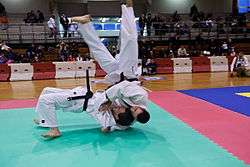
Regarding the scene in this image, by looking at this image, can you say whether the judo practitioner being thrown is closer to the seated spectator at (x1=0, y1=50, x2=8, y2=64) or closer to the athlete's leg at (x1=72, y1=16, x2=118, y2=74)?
the athlete's leg at (x1=72, y1=16, x2=118, y2=74)

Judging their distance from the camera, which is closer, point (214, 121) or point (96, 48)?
point (96, 48)

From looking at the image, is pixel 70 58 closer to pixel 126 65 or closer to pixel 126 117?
pixel 126 65

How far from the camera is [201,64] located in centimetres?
1562

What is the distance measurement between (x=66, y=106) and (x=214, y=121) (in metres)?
2.44

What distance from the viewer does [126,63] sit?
5.11m

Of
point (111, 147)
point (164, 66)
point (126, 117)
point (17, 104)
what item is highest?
point (164, 66)

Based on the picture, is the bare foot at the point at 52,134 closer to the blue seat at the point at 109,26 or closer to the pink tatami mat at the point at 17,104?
→ the pink tatami mat at the point at 17,104

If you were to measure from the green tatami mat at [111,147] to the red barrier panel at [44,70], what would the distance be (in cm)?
843

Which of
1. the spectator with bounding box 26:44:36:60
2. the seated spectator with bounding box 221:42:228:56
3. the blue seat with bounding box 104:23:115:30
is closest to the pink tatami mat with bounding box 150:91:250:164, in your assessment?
the spectator with bounding box 26:44:36:60

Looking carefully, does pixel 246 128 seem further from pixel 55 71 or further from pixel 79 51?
pixel 79 51

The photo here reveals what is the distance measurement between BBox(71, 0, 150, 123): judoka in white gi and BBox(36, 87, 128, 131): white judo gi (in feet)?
1.20

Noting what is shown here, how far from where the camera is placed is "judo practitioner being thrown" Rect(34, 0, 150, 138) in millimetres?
4887

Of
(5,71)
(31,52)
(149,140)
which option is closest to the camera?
(149,140)

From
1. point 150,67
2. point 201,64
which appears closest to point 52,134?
point 150,67
